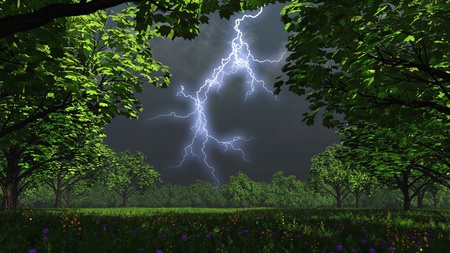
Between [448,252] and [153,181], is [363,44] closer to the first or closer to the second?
[448,252]

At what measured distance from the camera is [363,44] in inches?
244

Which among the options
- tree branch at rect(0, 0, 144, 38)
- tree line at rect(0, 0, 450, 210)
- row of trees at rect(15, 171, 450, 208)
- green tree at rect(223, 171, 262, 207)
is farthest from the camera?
green tree at rect(223, 171, 262, 207)

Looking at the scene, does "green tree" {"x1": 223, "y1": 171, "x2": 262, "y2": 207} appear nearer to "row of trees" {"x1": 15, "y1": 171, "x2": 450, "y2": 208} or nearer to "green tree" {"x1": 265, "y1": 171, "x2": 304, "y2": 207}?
"row of trees" {"x1": 15, "y1": 171, "x2": 450, "y2": 208}

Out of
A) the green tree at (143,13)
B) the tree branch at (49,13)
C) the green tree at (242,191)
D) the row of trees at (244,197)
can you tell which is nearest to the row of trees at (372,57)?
the green tree at (143,13)

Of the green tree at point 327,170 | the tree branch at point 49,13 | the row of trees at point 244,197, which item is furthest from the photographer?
the row of trees at point 244,197

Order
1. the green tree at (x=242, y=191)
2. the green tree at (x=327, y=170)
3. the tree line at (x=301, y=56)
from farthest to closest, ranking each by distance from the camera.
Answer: the green tree at (x=242, y=191), the green tree at (x=327, y=170), the tree line at (x=301, y=56)

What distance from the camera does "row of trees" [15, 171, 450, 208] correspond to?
276ft

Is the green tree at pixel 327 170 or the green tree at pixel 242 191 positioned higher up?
the green tree at pixel 327 170

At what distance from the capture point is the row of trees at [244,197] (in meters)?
84.2

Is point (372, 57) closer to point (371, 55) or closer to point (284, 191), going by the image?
point (371, 55)

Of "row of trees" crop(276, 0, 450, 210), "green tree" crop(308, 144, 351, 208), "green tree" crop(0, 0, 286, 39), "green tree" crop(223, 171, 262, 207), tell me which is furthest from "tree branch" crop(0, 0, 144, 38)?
"green tree" crop(223, 171, 262, 207)

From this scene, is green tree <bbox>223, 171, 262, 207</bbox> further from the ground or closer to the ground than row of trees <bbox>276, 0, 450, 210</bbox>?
closer to the ground

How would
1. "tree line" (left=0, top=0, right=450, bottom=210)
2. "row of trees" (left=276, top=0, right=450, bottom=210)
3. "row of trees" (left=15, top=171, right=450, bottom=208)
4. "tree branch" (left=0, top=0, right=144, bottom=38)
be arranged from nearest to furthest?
"tree branch" (left=0, top=0, right=144, bottom=38) < "tree line" (left=0, top=0, right=450, bottom=210) < "row of trees" (left=276, top=0, right=450, bottom=210) < "row of trees" (left=15, top=171, right=450, bottom=208)

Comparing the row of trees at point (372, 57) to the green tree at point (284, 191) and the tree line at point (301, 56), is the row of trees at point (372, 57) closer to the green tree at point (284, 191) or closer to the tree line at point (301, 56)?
the tree line at point (301, 56)
